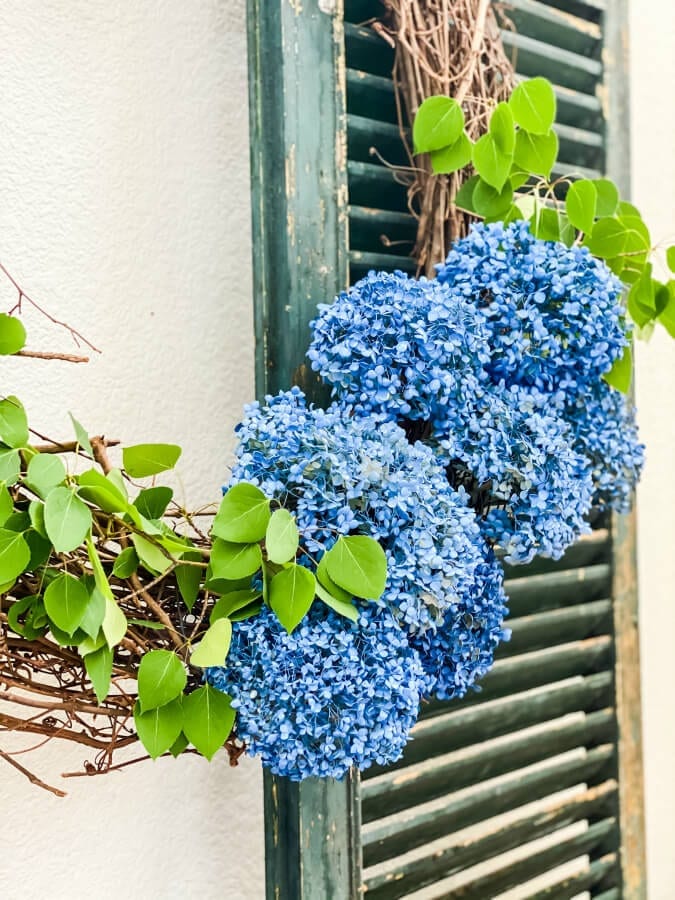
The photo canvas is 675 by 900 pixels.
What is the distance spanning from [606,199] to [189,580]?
56 cm

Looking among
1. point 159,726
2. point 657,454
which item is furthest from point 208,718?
point 657,454

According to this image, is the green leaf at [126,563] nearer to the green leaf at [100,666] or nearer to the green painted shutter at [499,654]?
the green leaf at [100,666]

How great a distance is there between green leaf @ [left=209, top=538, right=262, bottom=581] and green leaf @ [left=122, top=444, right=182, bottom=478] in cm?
8

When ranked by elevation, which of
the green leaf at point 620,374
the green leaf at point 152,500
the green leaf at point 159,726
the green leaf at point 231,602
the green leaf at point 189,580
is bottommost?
the green leaf at point 159,726

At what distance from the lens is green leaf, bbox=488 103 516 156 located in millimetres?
765

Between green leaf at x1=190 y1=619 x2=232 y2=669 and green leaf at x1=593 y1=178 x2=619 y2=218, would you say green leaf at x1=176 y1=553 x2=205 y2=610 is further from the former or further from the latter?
green leaf at x1=593 y1=178 x2=619 y2=218

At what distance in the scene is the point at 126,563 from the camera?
1.86ft

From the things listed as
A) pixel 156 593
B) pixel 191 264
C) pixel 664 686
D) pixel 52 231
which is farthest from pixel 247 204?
pixel 664 686

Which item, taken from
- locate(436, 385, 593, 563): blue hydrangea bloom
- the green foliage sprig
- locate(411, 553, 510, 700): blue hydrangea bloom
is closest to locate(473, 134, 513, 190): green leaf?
the green foliage sprig

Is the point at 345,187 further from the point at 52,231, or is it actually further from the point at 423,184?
the point at 52,231

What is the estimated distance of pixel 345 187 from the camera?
765 mm

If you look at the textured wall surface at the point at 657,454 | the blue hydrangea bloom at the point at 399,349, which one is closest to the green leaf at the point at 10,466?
the blue hydrangea bloom at the point at 399,349

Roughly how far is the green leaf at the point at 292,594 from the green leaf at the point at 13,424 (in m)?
0.18

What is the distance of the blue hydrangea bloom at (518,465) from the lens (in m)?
0.67
